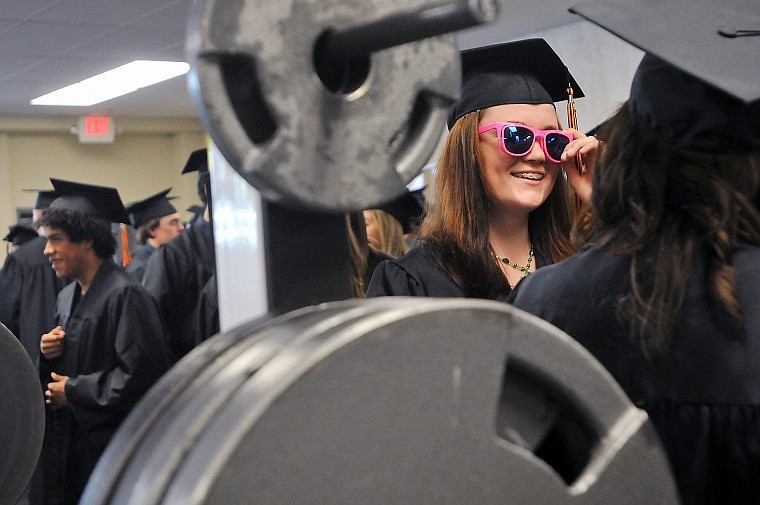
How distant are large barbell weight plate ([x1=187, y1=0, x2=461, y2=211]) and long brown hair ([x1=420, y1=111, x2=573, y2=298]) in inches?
58.2

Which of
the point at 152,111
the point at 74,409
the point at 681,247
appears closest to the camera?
the point at 681,247

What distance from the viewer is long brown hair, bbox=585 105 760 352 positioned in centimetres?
130

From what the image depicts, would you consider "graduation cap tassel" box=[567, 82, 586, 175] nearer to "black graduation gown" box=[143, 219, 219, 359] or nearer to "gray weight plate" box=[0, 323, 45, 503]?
"gray weight plate" box=[0, 323, 45, 503]

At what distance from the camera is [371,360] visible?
628 mm

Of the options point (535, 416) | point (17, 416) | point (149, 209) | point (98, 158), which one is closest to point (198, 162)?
point (149, 209)

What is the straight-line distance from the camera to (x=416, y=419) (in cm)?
65

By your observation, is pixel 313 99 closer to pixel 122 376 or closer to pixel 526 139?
pixel 526 139

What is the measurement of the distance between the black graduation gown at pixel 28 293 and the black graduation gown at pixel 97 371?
6.29 feet

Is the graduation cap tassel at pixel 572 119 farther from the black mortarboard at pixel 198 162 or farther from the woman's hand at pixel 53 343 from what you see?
the black mortarboard at pixel 198 162

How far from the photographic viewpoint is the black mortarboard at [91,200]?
5066mm

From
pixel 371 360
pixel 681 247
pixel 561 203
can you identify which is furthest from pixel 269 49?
pixel 561 203

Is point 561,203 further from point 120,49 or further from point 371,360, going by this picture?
point 120,49

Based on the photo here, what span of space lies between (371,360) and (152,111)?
12.6 metres

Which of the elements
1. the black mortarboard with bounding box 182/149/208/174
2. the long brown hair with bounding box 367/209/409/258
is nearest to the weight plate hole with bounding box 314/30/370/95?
the long brown hair with bounding box 367/209/409/258
